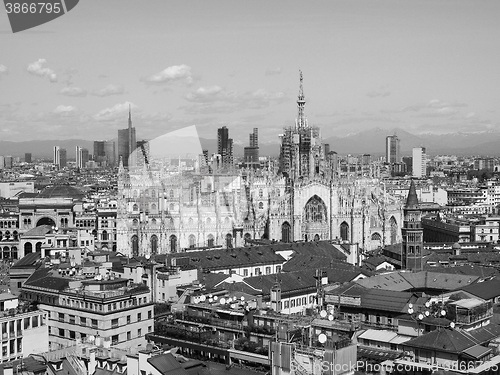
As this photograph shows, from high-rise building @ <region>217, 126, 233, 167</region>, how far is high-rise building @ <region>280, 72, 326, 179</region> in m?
17.4

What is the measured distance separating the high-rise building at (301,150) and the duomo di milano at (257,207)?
0.13 m

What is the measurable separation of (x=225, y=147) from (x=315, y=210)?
42.3 m

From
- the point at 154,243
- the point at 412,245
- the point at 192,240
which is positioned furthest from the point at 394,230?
the point at 412,245

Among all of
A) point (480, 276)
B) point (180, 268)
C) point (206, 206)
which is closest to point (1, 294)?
point (180, 268)

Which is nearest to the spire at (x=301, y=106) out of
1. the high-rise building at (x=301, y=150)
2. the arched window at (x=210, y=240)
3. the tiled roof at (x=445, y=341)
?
the high-rise building at (x=301, y=150)

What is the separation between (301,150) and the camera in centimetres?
8962

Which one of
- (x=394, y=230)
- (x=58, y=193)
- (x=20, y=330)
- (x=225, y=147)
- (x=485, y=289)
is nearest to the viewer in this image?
(x=20, y=330)

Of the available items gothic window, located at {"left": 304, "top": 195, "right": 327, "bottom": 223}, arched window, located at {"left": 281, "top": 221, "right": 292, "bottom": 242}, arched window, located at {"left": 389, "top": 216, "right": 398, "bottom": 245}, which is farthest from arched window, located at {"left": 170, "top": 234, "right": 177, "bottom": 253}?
arched window, located at {"left": 389, "top": 216, "right": 398, "bottom": 245}

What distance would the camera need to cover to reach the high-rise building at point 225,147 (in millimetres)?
112281

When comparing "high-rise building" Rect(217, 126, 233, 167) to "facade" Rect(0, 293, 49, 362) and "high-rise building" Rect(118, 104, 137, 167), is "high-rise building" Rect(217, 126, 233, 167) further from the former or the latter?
"facade" Rect(0, 293, 49, 362)

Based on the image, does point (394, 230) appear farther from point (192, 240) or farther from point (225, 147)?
point (225, 147)

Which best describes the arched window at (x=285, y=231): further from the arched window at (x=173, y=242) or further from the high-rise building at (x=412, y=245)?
the high-rise building at (x=412, y=245)

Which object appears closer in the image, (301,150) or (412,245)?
(412,245)

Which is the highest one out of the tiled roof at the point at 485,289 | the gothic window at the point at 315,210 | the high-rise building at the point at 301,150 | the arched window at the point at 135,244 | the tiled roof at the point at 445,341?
the high-rise building at the point at 301,150
